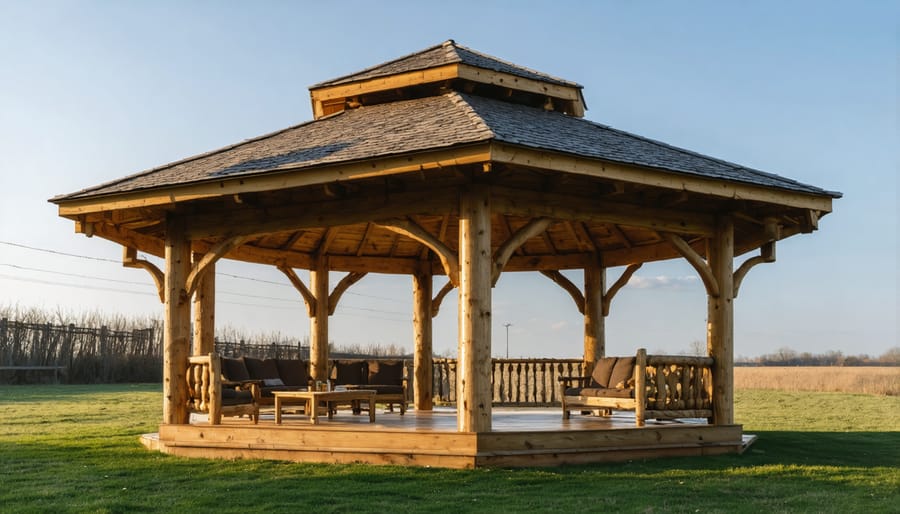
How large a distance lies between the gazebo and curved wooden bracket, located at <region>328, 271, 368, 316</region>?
103 cm

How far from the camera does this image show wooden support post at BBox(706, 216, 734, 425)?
439 inches

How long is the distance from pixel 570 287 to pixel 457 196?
6439mm

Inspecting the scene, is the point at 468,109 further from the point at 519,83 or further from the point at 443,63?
the point at 519,83

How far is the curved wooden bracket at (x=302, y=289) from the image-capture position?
1491 centimetres

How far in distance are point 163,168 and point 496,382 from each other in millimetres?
9093

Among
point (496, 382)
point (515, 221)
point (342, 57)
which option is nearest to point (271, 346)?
point (496, 382)

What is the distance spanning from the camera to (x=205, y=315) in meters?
13.3

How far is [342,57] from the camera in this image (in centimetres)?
1666

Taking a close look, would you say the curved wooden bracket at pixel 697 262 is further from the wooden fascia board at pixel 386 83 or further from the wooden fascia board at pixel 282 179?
the wooden fascia board at pixel 386 83

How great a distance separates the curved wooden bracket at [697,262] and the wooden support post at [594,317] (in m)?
4.20

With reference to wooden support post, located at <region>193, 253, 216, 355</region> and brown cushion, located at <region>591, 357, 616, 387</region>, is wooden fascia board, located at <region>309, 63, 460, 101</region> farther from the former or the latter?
brown cushion, located at <region>591, 357, 616, 387</region>

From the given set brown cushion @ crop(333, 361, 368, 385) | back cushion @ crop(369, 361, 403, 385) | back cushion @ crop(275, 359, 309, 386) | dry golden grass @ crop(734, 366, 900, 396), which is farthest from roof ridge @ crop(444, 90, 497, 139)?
dry golden grass @ crop(734, 366, 900, 396)

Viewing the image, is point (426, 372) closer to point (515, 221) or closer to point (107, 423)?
point (515, 221)

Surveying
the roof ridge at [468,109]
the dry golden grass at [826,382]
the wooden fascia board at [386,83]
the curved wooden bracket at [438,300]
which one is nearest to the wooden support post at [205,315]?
the wooden fascia board at [386,83]
